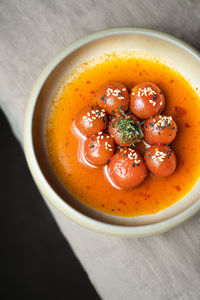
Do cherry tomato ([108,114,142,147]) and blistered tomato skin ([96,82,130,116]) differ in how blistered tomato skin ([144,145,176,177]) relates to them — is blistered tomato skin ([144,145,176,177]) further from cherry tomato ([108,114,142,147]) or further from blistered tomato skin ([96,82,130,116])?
blistered tomato skin ([96,82,130,116])

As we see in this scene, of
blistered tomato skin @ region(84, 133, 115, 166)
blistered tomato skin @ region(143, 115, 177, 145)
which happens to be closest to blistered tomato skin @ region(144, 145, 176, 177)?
blistered tomato skin @ region(143, 115, 177, 145)

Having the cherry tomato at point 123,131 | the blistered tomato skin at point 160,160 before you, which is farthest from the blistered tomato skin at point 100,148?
the blistered tomato skin at point 160,160

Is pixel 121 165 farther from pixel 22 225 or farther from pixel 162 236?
pixel 22 225

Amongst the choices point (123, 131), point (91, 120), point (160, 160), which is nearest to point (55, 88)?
point (91, 120)

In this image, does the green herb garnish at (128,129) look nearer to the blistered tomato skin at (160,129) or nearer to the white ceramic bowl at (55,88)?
the blistered tomato skin at (160,129)

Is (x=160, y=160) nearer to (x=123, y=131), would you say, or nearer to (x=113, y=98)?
(x=123, y=131)
